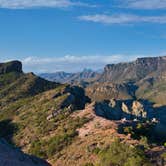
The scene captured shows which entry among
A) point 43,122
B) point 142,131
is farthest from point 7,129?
point 142,131

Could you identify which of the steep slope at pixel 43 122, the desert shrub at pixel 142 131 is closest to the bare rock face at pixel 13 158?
the desert shrub at pixel 142 131

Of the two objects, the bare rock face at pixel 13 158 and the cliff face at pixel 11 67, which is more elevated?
the bare rock face at pixel 13 158

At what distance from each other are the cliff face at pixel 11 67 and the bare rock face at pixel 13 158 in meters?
153

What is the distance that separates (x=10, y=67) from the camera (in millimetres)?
190875

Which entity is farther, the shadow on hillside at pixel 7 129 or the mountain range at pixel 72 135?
the shadow on hillside at pixel 7 129

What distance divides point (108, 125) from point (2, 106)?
219 ft

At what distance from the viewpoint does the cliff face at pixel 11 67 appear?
188050mm

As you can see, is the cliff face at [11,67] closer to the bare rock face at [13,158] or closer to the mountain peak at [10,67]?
the mountain peak at [10,67]

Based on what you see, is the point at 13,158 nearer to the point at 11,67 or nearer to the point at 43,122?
the point at 43,122

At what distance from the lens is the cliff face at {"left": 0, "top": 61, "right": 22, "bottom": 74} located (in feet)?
617


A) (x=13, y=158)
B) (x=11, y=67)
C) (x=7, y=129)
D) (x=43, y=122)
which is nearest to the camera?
(x=13, y=158)

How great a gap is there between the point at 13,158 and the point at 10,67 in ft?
527

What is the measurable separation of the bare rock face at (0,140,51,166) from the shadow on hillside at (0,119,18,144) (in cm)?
4901

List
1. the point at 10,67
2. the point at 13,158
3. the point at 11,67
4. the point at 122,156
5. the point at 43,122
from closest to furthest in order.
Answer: the point at 13,158 → the point at 122,156 → the point at 43,122 → the point at 10,67 → the point at 11,67
